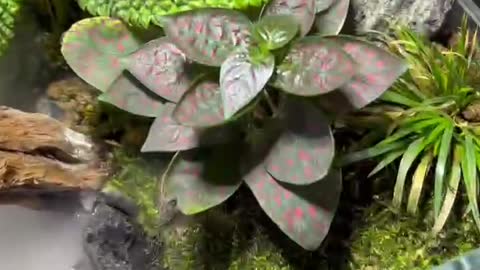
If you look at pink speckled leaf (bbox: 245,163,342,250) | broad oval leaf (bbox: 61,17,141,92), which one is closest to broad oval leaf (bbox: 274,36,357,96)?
pink speckled leaf (bbox: 245,163,342,250)

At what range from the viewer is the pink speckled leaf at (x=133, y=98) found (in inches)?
35.6

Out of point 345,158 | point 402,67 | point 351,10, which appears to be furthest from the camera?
point 351,10

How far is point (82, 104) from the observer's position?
1.12m

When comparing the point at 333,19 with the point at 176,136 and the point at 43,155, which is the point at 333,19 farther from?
the point at 43,155

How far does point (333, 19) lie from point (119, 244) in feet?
1.26

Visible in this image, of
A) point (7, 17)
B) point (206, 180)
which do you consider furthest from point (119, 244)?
point (7, 17)

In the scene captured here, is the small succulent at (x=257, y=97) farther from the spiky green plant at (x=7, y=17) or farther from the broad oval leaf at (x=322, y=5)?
the spiky green plant at (x=7, y=17)

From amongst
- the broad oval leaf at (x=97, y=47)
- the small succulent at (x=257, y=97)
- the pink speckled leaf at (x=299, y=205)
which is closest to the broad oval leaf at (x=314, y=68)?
the small succulent at (x=257, y=97)

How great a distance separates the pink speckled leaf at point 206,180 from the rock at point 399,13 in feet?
0.99

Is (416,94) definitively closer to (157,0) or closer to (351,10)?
(351,10)

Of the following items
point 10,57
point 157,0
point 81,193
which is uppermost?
point 157,0

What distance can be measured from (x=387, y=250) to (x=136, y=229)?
31 centimetres

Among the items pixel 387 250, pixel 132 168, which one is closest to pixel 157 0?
pixel 132 168

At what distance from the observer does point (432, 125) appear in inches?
37.9
